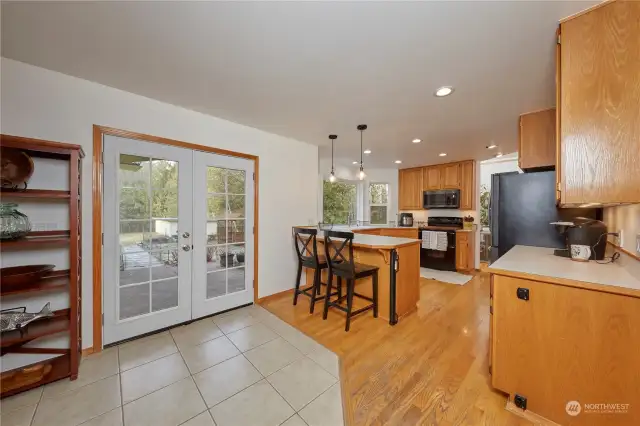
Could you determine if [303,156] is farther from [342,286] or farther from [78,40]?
[78,40]

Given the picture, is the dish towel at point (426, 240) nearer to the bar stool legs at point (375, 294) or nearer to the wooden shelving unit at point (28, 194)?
the bar stool legs at point (375, 294)

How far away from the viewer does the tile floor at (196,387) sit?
1480 mm

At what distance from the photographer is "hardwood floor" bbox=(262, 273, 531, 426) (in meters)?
1.50

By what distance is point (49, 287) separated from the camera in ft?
5.60

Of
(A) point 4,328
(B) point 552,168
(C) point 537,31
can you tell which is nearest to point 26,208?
(A) point 4,328

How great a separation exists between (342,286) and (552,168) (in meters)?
2.68

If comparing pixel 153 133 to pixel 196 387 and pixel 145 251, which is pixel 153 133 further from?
pixel 196 387

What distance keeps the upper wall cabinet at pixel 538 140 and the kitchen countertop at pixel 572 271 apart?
38.7 inches

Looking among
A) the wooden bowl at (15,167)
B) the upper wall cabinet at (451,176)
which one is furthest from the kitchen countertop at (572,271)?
the upper wall cabinet at (451,176)

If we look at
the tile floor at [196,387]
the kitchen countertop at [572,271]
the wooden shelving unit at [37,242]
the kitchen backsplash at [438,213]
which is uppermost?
the kitchen backsplash at [438,213]

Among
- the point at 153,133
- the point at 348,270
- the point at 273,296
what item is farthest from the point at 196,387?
the point at 153,133

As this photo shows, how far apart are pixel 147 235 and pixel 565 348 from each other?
3296mm

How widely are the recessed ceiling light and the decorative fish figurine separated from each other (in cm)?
360

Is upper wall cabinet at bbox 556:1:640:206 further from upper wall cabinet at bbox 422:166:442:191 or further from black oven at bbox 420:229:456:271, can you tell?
upper wall cabinet at bbox 422:166:442:191
